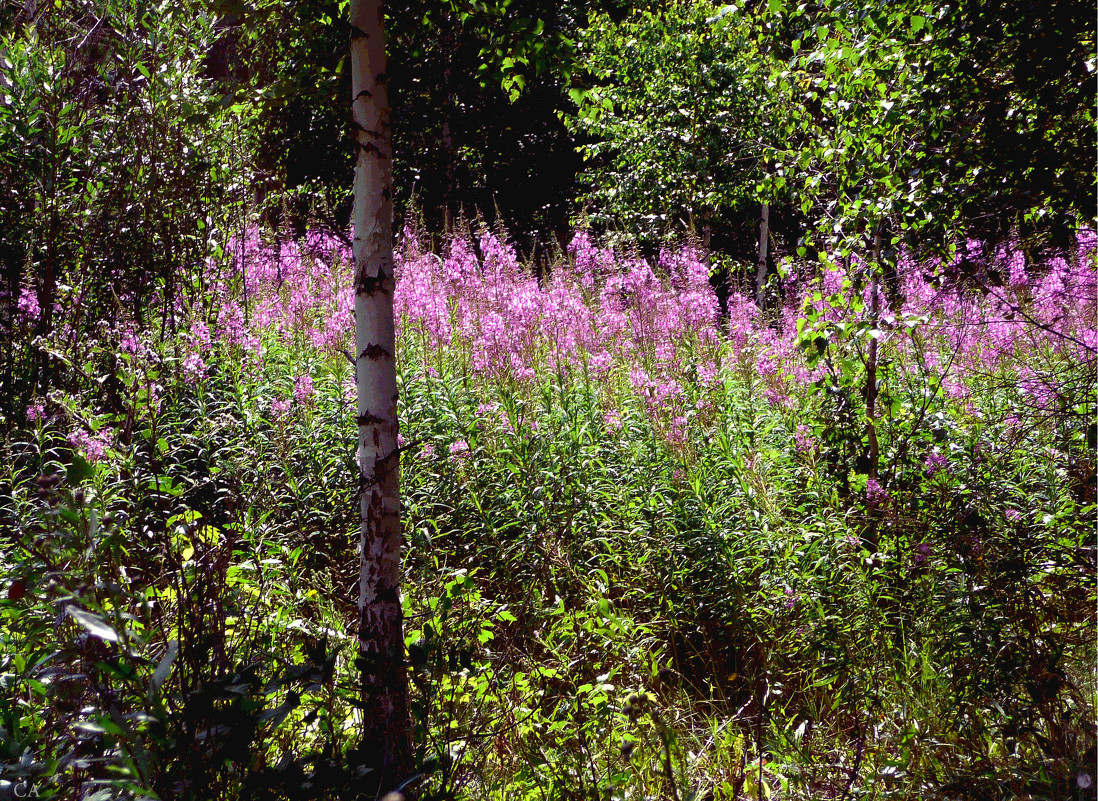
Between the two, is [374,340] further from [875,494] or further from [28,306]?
[28,306]

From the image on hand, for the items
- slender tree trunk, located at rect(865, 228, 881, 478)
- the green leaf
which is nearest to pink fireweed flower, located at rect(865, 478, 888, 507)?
slender tree trunk, located at rect(865, 228, 881, 478)

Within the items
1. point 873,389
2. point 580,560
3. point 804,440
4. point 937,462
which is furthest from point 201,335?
point 937,462

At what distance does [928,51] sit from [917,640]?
8.51ft

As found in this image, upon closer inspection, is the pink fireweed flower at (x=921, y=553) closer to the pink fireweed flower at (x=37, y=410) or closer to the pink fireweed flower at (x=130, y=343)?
the pink fireweed flower at (x=37, y=410)

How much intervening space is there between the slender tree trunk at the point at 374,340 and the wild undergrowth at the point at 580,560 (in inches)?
6.0

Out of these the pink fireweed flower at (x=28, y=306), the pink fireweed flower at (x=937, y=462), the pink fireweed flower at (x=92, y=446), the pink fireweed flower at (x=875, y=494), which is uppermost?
the pink fireweed flower at (x=28, y=306)

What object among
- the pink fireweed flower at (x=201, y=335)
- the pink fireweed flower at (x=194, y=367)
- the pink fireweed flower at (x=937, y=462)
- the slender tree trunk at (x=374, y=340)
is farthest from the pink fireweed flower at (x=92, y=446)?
the pink fireweed flower at (x=937, y=462)

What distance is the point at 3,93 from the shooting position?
18.7 ft

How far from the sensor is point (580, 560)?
13.3ft

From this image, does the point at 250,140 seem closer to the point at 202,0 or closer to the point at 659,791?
the point at 202,0

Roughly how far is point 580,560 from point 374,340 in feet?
6.43

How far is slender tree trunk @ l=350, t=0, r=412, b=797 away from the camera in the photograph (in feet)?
8.26

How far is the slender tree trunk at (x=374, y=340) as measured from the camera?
252 cm

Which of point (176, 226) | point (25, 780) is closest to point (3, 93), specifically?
point (176, 226)
